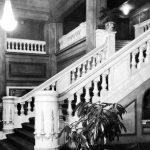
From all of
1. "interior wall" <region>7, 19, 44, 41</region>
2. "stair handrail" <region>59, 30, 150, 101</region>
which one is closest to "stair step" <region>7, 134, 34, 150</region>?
"stair handrail" <region>59, 30, 150, 101</region>

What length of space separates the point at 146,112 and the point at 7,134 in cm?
342

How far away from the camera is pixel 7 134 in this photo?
639cm

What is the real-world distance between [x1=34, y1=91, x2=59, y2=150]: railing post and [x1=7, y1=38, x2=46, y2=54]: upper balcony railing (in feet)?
23.4

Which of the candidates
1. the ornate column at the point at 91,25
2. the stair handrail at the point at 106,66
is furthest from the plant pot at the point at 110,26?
the stair handrail at the point at 106,66

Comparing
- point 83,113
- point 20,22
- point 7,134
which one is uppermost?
point 20,22

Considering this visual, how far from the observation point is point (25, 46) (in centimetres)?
1150

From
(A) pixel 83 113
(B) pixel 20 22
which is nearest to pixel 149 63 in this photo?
(A) pixel 83 113

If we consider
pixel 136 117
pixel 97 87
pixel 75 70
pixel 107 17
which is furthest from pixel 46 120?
pixel 107 17

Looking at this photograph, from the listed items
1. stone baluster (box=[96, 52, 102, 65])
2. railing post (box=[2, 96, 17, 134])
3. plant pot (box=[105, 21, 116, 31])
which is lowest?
railing post (box=[2, 96, 17, 134])

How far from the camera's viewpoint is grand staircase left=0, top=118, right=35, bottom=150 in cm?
473

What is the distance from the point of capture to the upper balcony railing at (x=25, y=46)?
35.1 feet

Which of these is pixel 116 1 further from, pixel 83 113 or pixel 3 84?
pixel 83 113

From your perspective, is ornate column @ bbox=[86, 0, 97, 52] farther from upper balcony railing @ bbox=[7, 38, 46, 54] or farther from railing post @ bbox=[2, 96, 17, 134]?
upper balcony railing @ bbox=[7, 38, 46, 54]

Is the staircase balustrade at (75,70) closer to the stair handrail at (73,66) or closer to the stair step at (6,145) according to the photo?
the stair handrail at (73,66)
